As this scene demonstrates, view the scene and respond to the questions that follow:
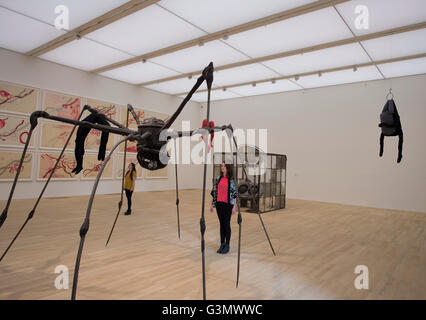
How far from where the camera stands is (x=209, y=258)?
3406 millimetres

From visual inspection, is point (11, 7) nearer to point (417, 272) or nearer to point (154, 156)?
point (154, 156)

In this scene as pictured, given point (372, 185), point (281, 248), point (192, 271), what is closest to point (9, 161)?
point (192, 271)

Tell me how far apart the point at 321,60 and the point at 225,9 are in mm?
3340

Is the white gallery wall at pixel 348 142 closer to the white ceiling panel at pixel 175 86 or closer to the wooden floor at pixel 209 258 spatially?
the wooden floor at pixel 209 258

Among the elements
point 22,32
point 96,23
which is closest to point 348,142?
point 96,23

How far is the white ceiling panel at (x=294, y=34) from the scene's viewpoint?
16.4 feet

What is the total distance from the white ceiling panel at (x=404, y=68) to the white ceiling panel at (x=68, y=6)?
21.7 feet

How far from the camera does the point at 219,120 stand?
11.8 meters

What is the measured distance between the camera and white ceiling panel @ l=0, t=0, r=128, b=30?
467cm

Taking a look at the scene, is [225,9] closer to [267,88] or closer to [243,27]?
[243,27]

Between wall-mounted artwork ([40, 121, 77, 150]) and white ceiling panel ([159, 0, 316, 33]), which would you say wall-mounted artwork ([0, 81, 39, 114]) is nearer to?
wall-mounted artwork ([40, 121, 77, 150])

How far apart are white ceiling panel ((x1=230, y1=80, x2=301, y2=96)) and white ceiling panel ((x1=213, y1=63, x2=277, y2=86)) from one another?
718 millimetres

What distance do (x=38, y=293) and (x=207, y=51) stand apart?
584cm

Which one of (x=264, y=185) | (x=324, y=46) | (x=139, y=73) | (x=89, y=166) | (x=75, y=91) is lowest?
(x=264, y=185)
